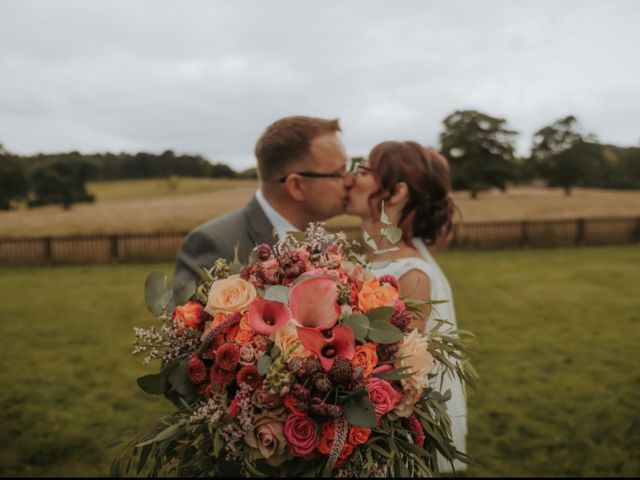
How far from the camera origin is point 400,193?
351 cm

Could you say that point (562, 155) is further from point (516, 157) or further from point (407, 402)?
point (407, 402)

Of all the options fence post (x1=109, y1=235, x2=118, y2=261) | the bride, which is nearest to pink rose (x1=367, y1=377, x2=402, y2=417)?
the bride

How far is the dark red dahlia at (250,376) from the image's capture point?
1734 mm

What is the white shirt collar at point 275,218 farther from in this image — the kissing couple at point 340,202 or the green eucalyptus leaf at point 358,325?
the green eucalyptus leaf at point 358,325

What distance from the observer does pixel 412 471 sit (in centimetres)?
190

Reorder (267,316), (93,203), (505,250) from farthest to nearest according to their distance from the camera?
(93,203) → (505,250) → (267,316)

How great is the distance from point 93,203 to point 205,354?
105 ft

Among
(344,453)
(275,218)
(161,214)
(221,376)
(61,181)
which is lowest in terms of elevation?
(161,214)

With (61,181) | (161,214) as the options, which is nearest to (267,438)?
(161,214)

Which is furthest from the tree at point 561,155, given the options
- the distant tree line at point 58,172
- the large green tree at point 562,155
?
the distant tree line at point 58,172

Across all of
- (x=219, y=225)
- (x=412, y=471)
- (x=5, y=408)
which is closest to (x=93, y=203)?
(x=5, y=408)

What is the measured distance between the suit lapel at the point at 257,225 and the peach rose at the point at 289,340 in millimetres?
1834

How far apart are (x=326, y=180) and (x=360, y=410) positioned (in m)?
2.30

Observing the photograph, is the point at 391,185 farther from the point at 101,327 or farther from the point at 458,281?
the point at 458,281
